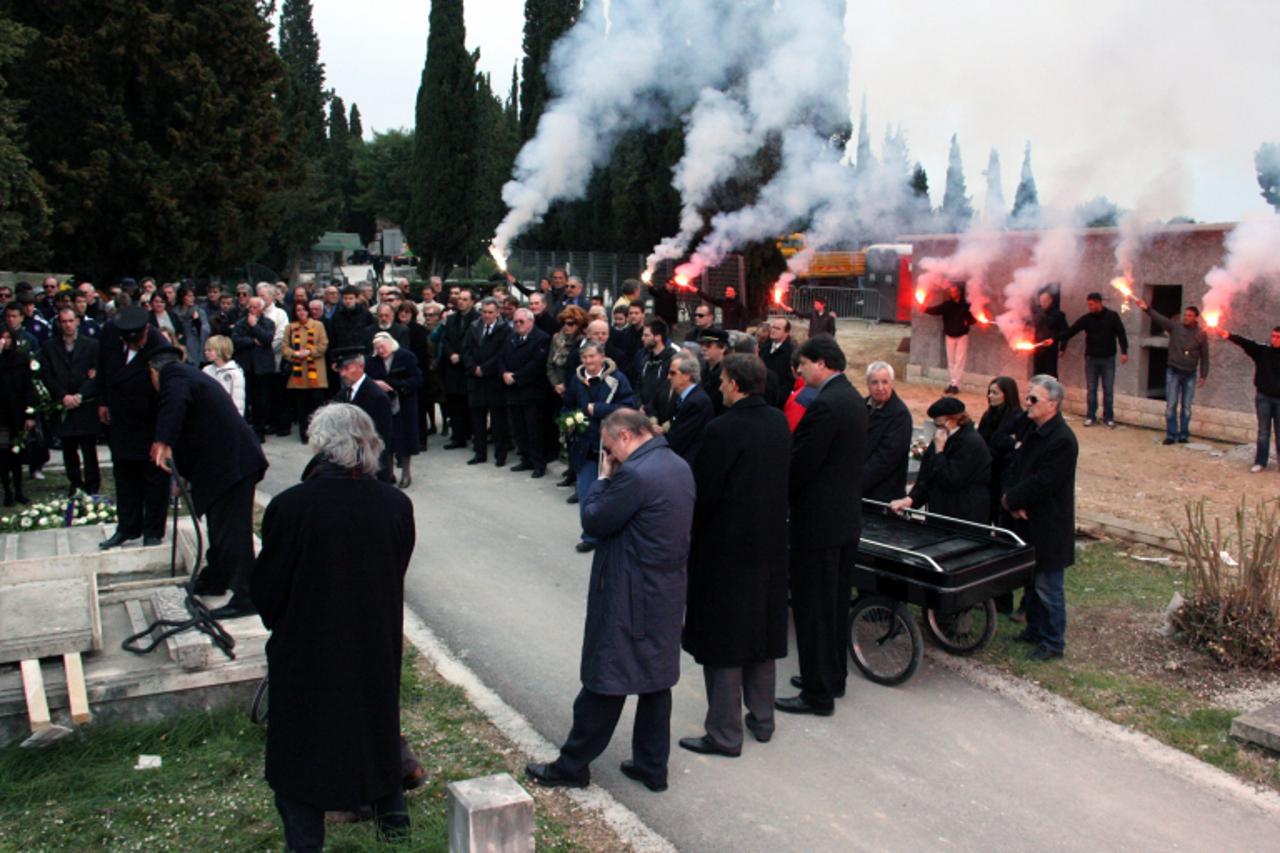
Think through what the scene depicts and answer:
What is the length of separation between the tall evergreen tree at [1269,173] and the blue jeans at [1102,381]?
383cm

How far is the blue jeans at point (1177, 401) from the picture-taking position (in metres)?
13.4

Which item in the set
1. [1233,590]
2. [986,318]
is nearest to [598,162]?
[986,318]

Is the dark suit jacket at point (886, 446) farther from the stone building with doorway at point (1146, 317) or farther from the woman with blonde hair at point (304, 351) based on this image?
the stone building with doorway at point (1146, 317)

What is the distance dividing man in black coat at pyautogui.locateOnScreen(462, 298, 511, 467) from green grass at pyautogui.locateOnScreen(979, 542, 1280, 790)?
20.1 ft

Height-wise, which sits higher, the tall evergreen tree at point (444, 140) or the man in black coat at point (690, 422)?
the tall evergreen tree at point (444, 140)

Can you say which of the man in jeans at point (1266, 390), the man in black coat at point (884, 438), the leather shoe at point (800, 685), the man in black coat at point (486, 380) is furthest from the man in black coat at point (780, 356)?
the man in jeans at point (1266, 390)

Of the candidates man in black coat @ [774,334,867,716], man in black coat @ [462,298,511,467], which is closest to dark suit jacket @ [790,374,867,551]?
man in black coat @ [774,334,867,716]

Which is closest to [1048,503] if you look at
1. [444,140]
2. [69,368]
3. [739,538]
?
[739,538]

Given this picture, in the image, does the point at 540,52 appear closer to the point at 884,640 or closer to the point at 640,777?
the point at 884,640

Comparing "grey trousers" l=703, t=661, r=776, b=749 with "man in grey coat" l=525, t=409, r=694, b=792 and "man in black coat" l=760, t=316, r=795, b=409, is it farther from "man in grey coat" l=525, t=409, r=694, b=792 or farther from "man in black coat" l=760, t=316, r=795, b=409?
"man in black coat" l=760, t=316, r=795, b=409

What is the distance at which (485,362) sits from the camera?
1191 cm

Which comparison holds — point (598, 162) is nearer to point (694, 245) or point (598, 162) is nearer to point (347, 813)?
point (694, 245)

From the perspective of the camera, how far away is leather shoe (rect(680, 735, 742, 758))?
5367 mm

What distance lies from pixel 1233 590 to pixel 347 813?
5200 mm
